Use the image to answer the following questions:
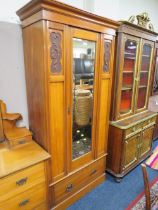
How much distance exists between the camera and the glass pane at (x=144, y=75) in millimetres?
2354

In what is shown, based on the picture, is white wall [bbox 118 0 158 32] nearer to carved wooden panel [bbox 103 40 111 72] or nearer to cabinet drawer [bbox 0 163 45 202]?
carved wooden panel [bbox 103 40 111 72]

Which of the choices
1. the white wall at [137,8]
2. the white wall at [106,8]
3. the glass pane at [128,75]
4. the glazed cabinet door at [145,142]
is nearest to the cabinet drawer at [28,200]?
the glass pane at [128,75]

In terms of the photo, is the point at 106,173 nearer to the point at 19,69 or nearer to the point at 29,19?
the point at 19,69

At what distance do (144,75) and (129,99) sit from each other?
0.53 m

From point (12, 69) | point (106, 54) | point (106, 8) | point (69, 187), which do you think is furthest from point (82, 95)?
point (106, 8)

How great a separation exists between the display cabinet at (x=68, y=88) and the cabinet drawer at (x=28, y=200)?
0.38 feet

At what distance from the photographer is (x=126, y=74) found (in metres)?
2.19

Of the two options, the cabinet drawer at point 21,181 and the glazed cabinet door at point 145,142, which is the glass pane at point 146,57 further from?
the cabinet drawer at point 21,181

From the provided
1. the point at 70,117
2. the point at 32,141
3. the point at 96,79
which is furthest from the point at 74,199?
the point at 96,79

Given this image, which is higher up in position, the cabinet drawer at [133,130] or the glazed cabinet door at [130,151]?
the cabinet drawer at [133,130]

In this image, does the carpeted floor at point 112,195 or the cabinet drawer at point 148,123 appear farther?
the cabinet drawer at point 148,123

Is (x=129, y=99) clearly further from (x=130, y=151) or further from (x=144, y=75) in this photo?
(x=130, y=151)

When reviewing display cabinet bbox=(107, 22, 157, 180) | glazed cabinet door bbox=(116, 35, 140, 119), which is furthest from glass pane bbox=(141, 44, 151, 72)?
glazed cabinet door bbox=(116, 35, 140, 119)

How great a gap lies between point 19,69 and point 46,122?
0.68m
